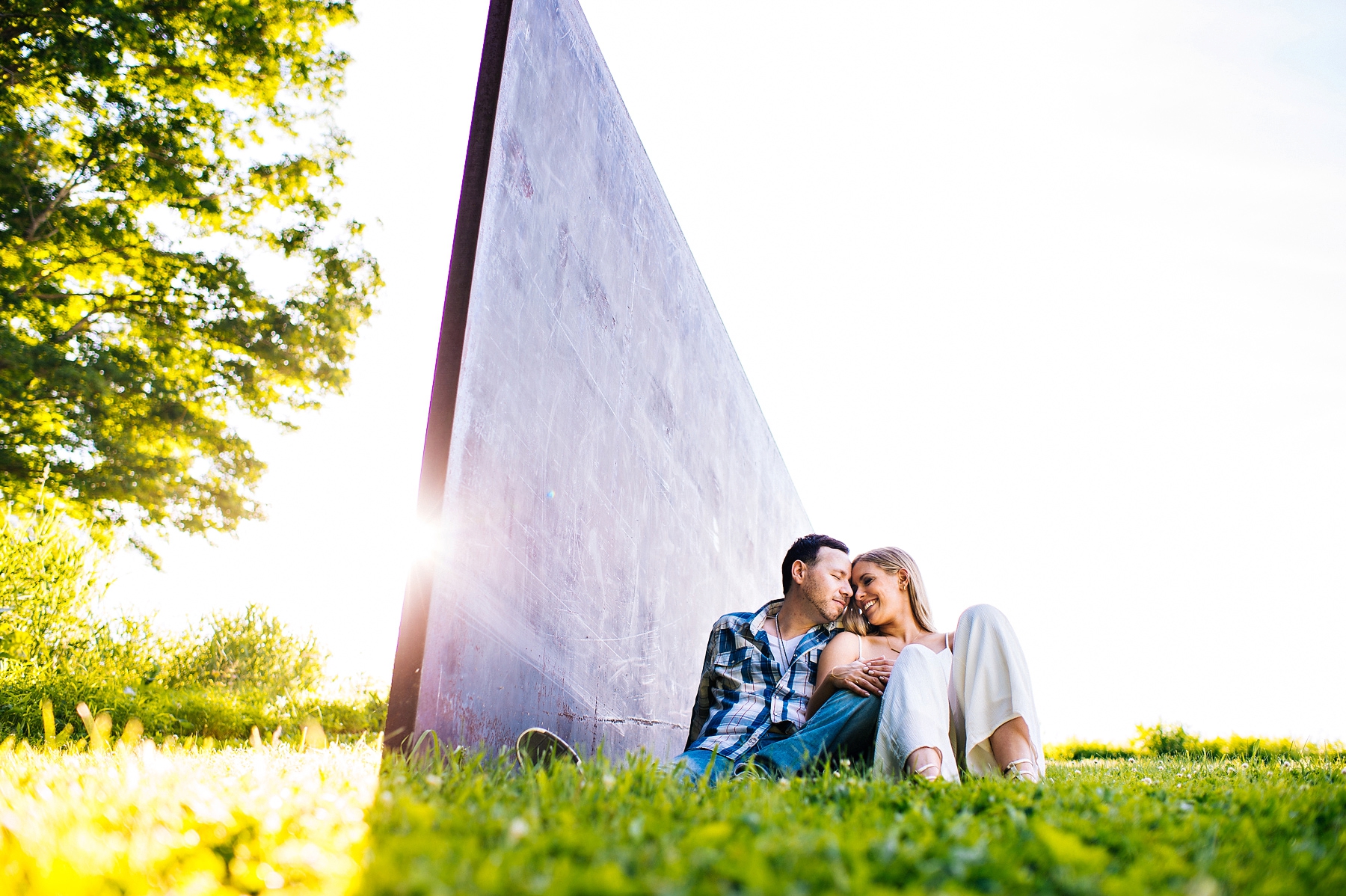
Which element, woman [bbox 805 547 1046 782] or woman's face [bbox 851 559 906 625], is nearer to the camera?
woman [bbox 805 547 1046 782]

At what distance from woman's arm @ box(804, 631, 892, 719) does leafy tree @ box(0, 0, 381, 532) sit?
870cm

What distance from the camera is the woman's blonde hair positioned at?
3371mm

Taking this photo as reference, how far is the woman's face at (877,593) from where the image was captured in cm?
332

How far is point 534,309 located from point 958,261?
1002 centimetres

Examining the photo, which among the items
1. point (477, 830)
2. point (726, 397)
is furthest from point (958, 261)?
point (477, 830)

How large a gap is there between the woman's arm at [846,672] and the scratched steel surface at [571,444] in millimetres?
1009

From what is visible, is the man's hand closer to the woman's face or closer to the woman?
the woman

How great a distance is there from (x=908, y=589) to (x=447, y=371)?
7.27ft

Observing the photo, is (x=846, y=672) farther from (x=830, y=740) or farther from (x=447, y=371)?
(x=447, y=371)

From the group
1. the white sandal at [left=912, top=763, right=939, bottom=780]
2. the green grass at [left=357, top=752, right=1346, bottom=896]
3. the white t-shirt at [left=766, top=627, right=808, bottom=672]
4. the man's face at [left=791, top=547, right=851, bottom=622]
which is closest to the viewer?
the green grass at [left=357, top=752, right=1346, bottom=896]

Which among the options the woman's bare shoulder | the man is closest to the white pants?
the man

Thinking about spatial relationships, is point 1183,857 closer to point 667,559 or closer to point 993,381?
point 667,559

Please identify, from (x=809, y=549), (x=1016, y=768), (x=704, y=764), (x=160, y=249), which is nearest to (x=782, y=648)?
(x=809, y=549)

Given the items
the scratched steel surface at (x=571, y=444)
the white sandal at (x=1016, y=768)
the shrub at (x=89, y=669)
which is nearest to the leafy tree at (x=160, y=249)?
the shrub at (x=89, y=669)
